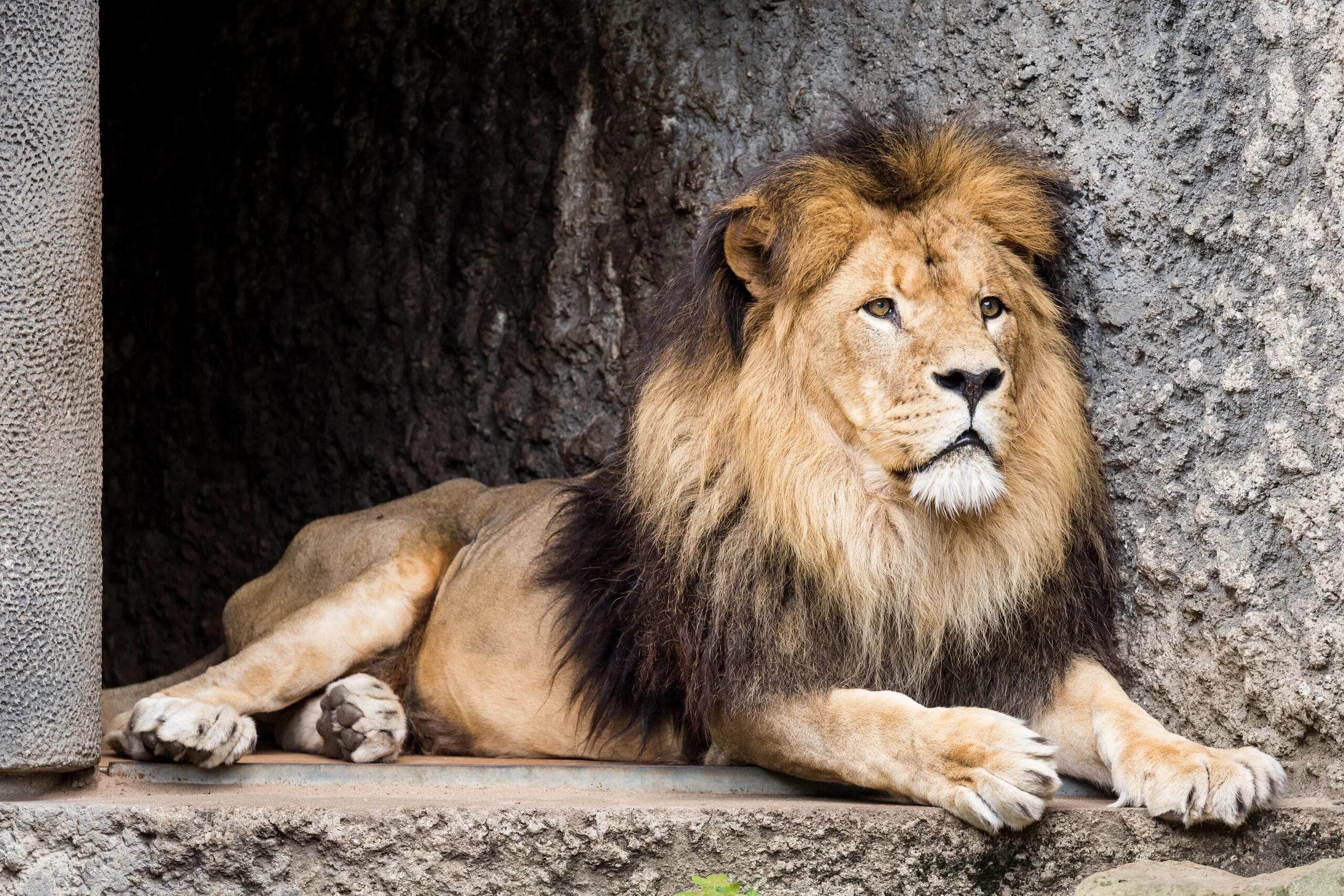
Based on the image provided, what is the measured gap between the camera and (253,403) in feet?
18.5

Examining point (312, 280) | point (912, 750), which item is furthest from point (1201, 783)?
point (312, 280)


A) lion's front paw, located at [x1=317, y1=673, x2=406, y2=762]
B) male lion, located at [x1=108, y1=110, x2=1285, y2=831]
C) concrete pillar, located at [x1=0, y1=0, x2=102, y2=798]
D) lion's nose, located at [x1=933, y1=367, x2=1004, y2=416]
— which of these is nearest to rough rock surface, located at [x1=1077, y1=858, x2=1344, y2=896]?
male lion, located at [x1=108, y1=110, x2=1285, y2=831]

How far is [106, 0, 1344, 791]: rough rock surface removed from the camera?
113 inches

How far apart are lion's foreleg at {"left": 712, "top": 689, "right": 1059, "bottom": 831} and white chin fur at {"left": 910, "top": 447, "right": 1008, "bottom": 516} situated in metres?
0.37

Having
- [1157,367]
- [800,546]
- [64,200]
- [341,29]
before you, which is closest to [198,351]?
[341,29]

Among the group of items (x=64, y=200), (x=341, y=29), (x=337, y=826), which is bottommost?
(x=337, y=826)

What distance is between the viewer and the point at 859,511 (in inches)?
121

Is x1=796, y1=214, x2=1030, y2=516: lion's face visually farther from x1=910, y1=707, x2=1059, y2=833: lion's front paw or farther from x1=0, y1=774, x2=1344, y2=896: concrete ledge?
x1=0, y1=774, x2=1344, y2=896: concrete ledge

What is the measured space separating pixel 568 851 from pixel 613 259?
2.49 metres

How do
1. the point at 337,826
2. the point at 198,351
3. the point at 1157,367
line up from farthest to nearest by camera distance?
1. the point at 198,351
2. the point at 1157,367
3. the point at 337,826

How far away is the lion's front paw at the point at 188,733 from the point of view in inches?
128

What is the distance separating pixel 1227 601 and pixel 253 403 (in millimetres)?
3679

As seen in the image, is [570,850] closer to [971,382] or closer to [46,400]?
[971,382]

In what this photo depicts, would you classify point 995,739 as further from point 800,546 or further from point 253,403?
point 253,403
